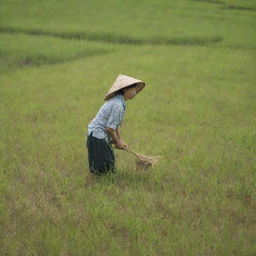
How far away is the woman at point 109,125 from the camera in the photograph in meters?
4.00

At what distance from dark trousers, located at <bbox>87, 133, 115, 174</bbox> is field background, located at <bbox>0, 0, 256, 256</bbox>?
137mm

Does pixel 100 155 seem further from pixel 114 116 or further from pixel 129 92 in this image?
pixel 129 92

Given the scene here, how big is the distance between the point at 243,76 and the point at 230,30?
536 centimetres

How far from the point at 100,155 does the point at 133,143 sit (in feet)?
4.35

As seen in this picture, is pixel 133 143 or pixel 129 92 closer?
pixel 129 92

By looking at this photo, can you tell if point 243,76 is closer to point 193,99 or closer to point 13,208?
point 193,99

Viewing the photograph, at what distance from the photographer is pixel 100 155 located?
4.16m

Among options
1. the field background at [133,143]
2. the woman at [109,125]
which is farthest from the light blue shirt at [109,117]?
the field background at [133,143]

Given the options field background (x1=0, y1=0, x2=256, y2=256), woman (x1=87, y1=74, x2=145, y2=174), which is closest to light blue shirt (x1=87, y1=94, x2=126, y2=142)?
woman (x1=87, y1=74, x2=145, y2=174)

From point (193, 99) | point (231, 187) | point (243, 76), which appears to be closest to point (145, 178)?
point (231, 187)

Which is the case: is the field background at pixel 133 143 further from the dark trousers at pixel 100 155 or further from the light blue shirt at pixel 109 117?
the light blue shirt at pixel 109 117

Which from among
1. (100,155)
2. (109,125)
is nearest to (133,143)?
(100,155)

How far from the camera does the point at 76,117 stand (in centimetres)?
654

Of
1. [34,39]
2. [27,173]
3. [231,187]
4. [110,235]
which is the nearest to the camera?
[110,235]
